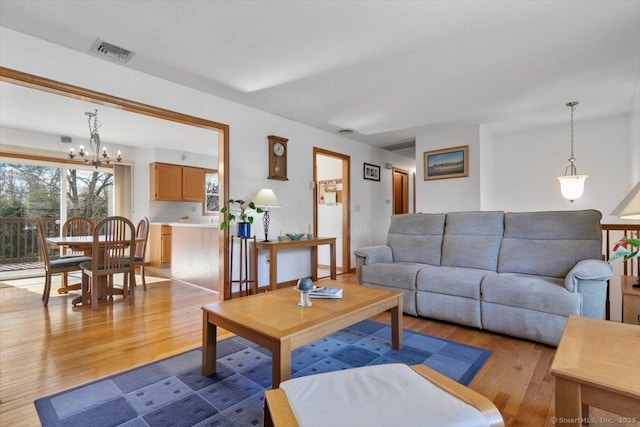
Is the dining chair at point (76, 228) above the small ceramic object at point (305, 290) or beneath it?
above

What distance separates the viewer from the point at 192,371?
202 centimetres

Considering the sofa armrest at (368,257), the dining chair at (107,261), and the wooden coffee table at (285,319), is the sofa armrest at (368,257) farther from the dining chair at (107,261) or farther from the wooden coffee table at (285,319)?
the dining chair at (107,261)

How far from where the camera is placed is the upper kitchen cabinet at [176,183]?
6.12 metres

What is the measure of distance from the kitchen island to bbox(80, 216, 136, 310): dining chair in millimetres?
923

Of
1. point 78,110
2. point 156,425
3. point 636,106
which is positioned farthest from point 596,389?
point 78,110

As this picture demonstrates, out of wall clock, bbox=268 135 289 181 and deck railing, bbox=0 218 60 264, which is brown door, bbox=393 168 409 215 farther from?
deck railing, bbox=0 218 60 264

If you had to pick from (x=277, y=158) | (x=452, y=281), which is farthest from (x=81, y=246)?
(x=452, y=281)

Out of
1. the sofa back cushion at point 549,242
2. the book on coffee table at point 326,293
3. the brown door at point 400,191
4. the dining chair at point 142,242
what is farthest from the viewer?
the brown door at point 400,191

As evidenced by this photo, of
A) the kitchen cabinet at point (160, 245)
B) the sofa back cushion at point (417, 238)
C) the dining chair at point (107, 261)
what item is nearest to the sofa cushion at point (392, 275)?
the sofa back cushion at point (417, 238)

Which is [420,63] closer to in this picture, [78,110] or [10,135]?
[78,110]

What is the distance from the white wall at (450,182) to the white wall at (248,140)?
40.1 inches

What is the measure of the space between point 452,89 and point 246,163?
258 centimetres

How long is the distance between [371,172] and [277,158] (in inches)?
94.9

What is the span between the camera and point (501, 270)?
302 cm
